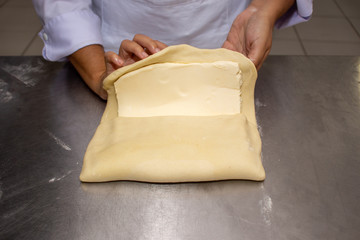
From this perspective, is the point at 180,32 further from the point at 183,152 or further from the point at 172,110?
the point at 183,152

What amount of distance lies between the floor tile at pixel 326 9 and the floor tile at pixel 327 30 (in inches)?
3.3

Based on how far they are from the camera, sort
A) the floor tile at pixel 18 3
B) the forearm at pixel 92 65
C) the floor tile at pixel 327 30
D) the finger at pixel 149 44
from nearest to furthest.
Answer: the finger at pixel 149 44 → the forearm at pixel 92 65 → the floor tile at pixel 327 30 → the floor tile at pixel 18 3

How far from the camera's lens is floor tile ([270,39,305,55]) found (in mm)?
1992

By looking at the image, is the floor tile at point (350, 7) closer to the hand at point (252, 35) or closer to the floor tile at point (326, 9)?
the floor tile at point (326, 9)

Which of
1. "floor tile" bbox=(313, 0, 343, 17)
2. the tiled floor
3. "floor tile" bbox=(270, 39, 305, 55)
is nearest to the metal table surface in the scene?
"floor tile" bbox=(270, 39, 305, 55)

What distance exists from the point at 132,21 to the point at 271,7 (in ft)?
1.45

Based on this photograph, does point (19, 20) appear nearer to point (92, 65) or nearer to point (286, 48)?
point (92, 65)

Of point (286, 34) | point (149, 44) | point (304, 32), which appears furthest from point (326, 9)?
point (149, 44)

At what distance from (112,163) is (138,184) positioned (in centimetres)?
8

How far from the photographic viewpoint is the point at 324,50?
6.54 ft

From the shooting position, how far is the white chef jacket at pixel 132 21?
33.4 inches

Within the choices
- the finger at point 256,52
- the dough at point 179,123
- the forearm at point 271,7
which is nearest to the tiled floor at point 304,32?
the forearm at point 271,7

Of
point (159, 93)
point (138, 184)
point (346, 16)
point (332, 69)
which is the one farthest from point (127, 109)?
point (346, 16)

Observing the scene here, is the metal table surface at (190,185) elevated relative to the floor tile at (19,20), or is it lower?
elevated
